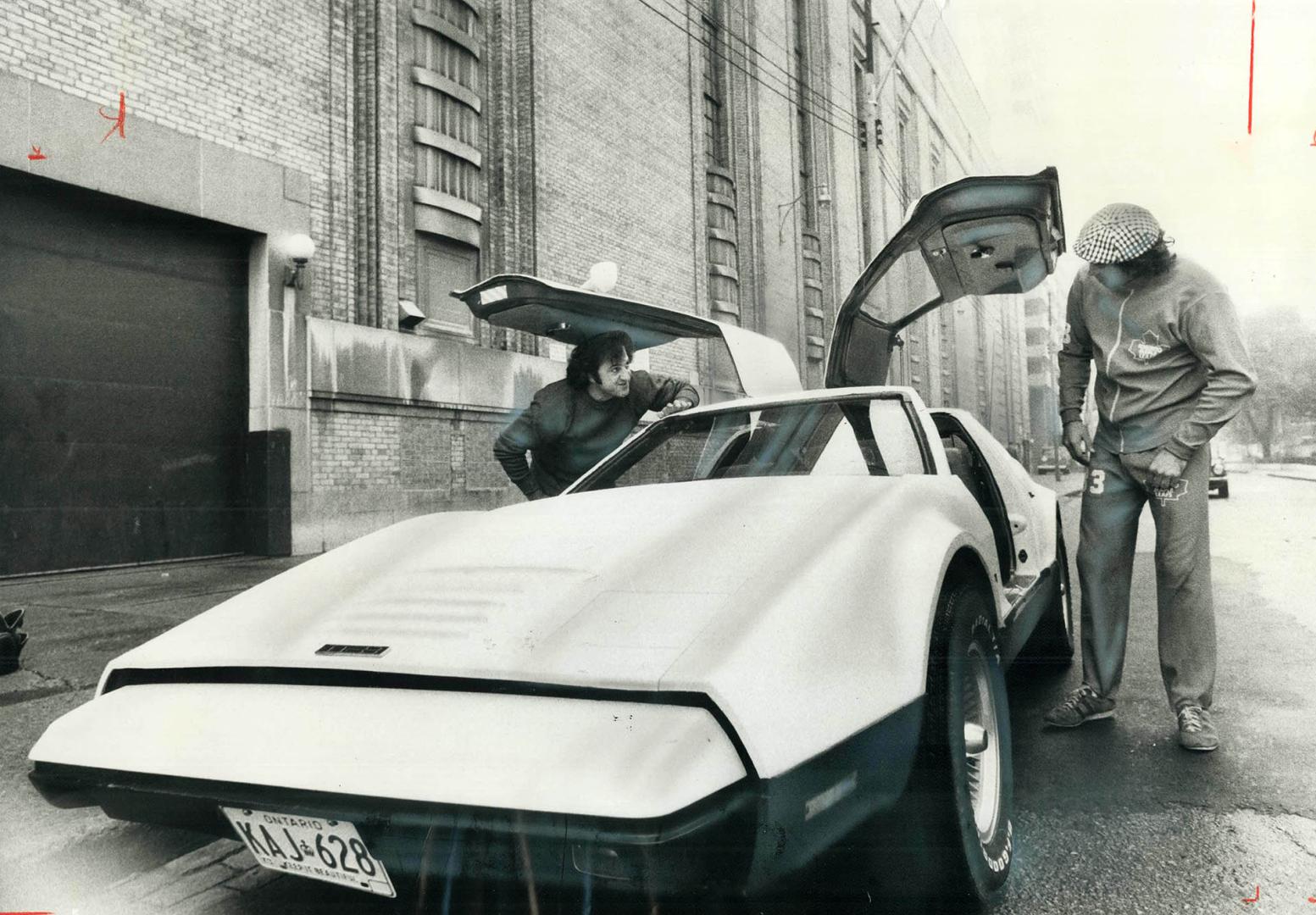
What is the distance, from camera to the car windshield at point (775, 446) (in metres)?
2.83

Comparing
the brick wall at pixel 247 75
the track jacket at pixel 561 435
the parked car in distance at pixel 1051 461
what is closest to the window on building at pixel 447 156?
the brick wall at pixel 247 75

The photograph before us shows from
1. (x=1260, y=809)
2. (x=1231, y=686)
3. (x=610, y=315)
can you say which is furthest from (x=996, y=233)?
(x=1260, y=809)

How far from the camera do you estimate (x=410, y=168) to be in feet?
35.7

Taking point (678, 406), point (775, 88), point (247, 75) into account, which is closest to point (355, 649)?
point (678, 406)

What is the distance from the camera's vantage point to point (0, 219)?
7.38 meters

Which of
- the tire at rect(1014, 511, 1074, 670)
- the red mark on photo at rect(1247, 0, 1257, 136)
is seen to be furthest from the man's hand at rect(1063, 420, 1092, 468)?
the red mark on photo at rect(1247, 0, 1257, 136)

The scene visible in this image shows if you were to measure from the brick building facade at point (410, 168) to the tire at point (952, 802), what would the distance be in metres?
4.17

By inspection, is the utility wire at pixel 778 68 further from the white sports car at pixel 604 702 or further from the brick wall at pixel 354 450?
the white sports car at pixel 604 702

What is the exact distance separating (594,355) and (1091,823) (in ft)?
8.23

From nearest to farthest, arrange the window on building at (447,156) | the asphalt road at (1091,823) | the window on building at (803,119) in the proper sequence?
the asphalt road at (1091,823) → the window on building at (447,156) → the window on building at (803,119)

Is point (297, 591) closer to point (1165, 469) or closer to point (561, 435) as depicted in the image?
point (561, 435)

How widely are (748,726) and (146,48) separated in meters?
9.04

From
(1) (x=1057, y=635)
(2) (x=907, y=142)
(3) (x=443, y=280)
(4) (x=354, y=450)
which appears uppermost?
(2) (x=907, y=142)

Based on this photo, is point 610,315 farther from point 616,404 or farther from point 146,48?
Answer: point 146,48
